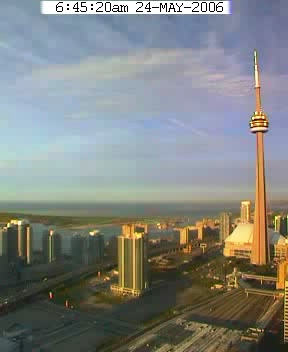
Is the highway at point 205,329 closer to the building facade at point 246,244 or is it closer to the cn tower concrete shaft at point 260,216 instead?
the cn tower concrete shaft at point 260,216

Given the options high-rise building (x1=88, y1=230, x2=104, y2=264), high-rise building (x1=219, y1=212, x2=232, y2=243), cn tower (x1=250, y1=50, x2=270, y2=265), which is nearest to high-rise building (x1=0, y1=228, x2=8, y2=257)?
high-rise building (x1=88, y1=230, x2=104, y2=264)

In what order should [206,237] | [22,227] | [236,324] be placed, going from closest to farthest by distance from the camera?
1. [236,324]
2. [22,227]
3. [206,237]

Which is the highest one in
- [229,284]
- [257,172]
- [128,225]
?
[257,172]

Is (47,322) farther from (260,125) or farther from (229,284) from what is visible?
(260,125)

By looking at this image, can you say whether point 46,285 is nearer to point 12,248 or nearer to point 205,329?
point 12,248

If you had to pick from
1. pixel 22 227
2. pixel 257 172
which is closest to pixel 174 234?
pixel 257 172

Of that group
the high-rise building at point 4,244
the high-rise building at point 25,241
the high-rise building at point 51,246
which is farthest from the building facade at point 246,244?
the high-rise building at point 4,244
